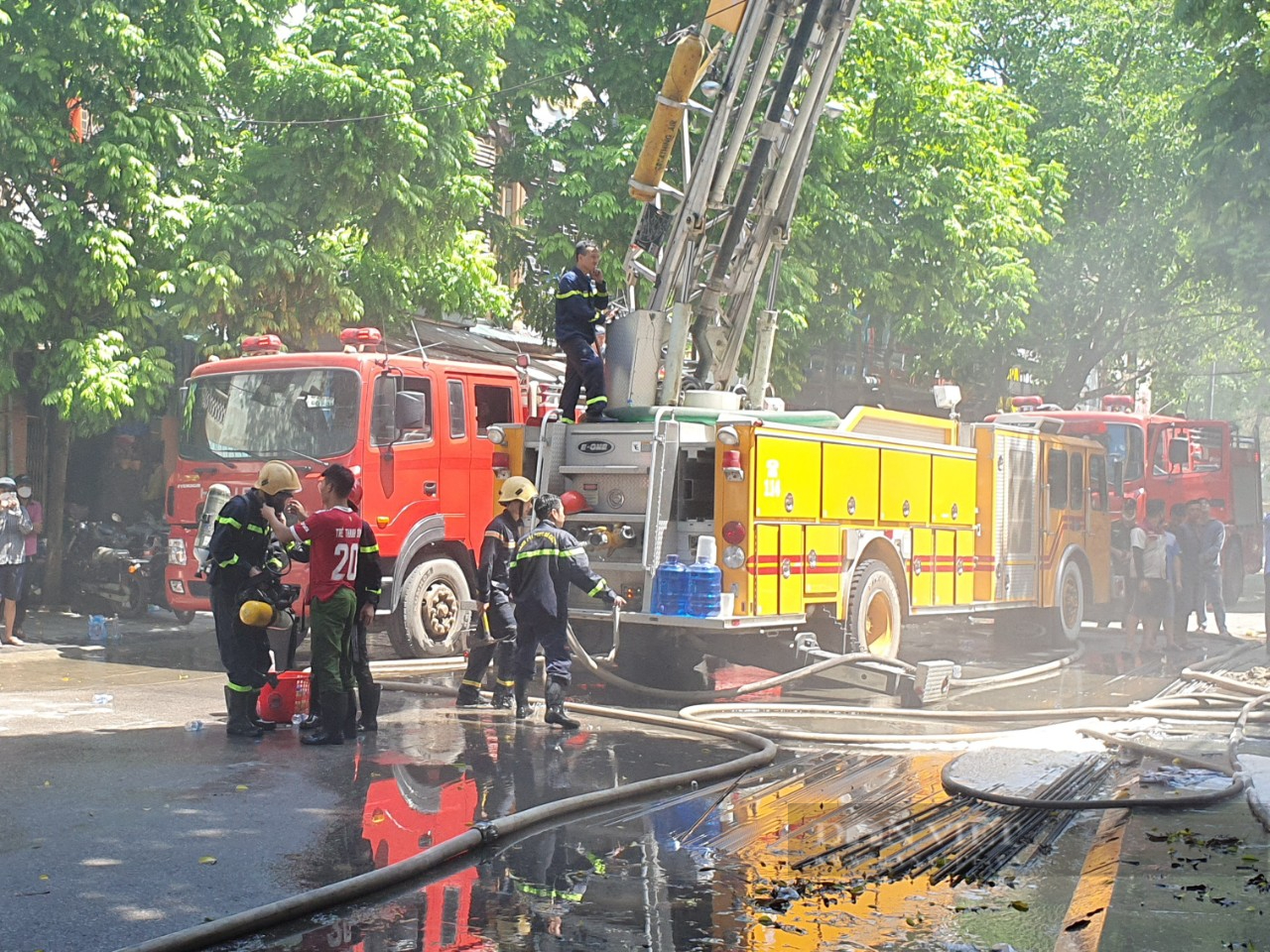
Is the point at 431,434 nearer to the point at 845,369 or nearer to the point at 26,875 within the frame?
the point at 26,875

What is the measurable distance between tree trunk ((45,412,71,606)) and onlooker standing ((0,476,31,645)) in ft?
10.6

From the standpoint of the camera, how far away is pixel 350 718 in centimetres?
887

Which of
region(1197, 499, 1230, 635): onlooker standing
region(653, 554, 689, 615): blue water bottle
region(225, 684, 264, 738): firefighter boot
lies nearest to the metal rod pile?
region(653, 554, 689, 615): blue water bottle

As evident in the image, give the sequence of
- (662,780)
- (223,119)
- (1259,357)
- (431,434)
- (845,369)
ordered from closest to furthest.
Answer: (662,780)
(431,434)
(223,119)
(845,369)
(1259,357)

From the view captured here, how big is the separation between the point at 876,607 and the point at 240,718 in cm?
555

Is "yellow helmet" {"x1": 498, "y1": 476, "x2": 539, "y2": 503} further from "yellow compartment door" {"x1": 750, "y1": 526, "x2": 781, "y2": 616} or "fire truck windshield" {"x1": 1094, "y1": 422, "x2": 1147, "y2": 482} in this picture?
"fire truck windshield" {"x1": 1094, "y1": 422, "x2": 1147, "y2": 482}

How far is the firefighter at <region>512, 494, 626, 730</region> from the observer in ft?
31.2

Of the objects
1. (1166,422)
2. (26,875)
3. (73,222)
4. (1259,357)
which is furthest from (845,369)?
(26,875)

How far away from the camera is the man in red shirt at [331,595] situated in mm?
8641

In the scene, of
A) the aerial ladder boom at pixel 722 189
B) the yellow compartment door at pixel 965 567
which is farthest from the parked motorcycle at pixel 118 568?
the yellow compartment door at pixel 965 567

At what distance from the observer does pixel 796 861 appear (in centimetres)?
605

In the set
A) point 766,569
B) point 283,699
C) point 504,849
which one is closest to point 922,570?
Answer: point 766,569

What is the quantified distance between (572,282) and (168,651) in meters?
5.78

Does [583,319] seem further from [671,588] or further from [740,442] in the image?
[671,588]
